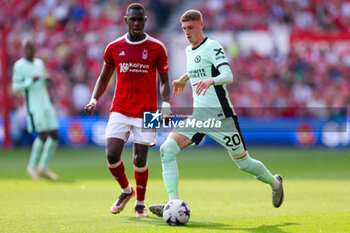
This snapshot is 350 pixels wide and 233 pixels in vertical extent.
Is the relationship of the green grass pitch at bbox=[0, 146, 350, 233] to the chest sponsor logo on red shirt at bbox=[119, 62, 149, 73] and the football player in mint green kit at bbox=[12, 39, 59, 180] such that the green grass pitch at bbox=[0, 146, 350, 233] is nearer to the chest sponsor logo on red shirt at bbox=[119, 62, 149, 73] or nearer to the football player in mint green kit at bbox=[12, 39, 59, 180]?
the football player in mint green kit at bbox=[12, 39, 59, 180]

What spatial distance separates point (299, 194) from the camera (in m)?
10.6

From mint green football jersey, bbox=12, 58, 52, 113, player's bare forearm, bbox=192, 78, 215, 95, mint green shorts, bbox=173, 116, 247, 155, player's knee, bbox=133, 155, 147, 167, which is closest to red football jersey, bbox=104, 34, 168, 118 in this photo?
player's knee, bbox=133, 155, 147, 167

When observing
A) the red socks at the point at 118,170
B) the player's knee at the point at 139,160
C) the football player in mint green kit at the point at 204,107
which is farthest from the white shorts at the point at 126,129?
the football player in mint green kit at the point at 204,107

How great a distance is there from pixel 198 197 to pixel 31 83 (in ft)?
17.9

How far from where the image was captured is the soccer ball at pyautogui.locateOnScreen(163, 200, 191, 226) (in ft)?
23.8

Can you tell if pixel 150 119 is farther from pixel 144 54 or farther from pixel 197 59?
→ pixel 197 59

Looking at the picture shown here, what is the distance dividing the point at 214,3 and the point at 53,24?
6.55 m

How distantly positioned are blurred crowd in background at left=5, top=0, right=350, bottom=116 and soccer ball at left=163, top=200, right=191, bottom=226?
15866 millimetres

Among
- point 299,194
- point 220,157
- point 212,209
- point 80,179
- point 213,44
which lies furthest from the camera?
point 220,157

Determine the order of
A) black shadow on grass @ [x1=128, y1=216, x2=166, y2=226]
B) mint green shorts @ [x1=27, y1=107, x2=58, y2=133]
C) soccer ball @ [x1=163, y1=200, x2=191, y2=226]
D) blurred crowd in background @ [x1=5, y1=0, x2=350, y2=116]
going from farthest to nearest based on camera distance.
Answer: blurred crowd in background @ [x1=5, y1=0, x2=350, y2=116] → mint green shorts @ [x1=27, y1=107, x2=58, y2=133] → black shadow on grass @ [x1=128, y1=216, x2=166, y2=226] → soccer ball @ [x1=163, y1=200, x2=191, y2=226]

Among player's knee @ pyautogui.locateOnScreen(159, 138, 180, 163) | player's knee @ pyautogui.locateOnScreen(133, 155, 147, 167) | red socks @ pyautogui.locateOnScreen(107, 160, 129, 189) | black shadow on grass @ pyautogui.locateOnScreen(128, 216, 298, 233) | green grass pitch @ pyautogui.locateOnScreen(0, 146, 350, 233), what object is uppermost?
player's knee @ pyautogui.locateOnScreen(159, 138, 180, 163)

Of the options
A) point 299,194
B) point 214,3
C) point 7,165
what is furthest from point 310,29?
point 299,194

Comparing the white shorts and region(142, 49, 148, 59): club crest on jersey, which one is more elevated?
region(142, 49, 148, 59): club crest on jersey

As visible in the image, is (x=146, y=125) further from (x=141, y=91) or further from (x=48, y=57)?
(x=48, y=57)
